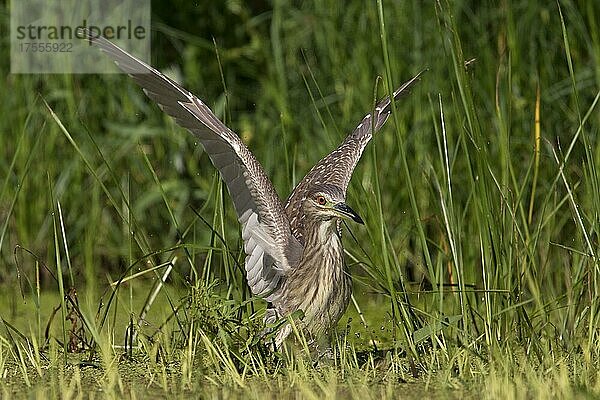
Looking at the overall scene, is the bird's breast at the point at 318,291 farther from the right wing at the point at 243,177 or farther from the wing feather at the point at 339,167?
the wing feather at the point at 339,167

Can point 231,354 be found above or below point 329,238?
below

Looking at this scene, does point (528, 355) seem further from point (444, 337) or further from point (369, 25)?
point (369, 25)

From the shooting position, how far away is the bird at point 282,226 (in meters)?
3.76

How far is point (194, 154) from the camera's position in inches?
247

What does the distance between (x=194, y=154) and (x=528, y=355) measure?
289cm

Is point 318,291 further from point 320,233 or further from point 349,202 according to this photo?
point 349,202

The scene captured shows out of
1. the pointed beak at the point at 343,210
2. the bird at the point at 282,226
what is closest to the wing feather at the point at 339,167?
the bird at the point at 282,226

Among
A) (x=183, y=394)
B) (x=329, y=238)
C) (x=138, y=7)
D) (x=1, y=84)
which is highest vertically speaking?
(x=138, y=7)

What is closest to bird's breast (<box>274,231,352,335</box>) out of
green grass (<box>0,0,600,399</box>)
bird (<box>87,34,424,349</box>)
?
bird (<box>87,34,424,349</box>)

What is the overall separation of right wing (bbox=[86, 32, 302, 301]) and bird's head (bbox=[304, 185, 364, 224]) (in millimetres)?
123

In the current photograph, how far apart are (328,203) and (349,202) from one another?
5.50 feet

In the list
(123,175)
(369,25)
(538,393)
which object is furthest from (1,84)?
(538,393)

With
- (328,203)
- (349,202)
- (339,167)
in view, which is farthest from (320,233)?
(349,202)

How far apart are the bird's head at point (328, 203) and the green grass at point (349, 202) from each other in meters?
0.09
